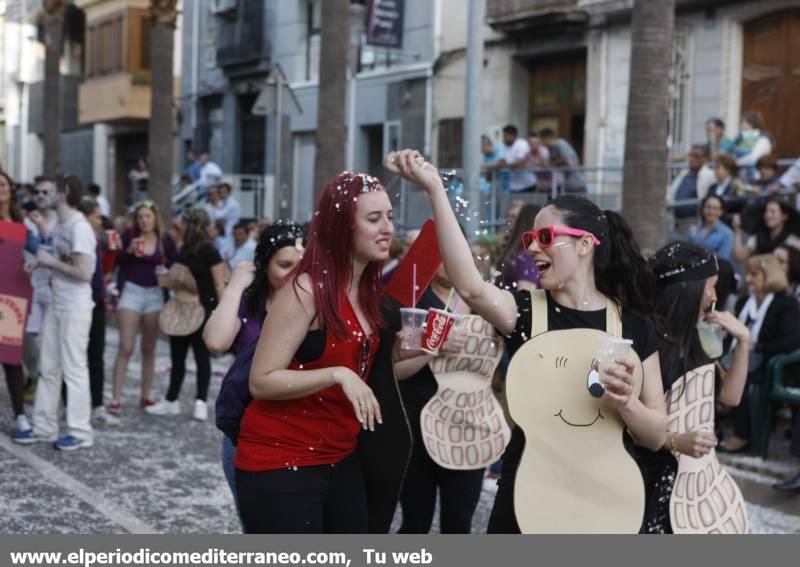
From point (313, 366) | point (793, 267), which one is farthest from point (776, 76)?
point (313, 366)

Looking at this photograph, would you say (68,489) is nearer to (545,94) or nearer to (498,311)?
(498,311)

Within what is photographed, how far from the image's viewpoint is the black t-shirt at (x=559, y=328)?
3498mm

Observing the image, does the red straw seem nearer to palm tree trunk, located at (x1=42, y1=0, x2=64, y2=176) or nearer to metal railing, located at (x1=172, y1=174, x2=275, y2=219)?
metal railing, located at (x1=172, y1=174, x2=275, y2=219)

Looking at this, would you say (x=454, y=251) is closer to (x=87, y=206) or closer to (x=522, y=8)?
(x=87, y=206)

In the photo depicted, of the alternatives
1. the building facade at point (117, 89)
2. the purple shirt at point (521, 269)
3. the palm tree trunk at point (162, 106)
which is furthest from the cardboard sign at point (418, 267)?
the building facade at point (117, 89)

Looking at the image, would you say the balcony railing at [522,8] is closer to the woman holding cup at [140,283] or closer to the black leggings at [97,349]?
the woman holding cup at [140,283]

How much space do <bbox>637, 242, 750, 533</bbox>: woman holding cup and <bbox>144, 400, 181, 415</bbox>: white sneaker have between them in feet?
20.2

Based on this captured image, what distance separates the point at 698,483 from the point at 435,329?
112 centimetres

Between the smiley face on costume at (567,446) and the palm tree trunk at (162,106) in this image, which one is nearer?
the smiley face on costume at (567,446)

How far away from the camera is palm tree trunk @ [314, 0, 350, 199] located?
1408 centimetres

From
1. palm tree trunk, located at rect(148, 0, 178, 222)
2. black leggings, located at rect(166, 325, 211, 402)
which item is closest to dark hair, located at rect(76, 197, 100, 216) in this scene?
black leggings, located at rect(166, 325, 211, 402)

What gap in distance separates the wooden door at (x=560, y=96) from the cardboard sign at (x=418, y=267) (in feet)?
54.6

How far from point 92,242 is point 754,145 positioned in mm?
7457

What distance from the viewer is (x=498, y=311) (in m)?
3.46
